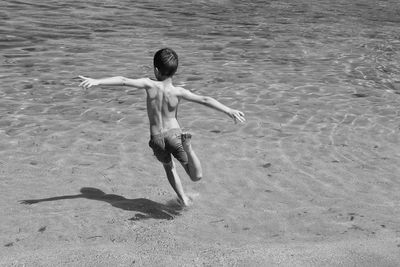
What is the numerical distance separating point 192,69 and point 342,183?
4747mm

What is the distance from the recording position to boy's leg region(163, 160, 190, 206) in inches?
186

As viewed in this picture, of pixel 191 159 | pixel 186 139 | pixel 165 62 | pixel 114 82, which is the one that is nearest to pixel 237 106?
pixel 191 159

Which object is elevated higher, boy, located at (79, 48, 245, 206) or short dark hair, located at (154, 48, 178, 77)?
short dark hair, located at (154, 48, 178, 77)

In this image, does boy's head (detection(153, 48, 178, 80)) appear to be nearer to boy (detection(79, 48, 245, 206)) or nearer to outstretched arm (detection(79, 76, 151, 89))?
boy (detection(79, 48, 245, 206))

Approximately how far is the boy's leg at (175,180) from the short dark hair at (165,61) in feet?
2.77

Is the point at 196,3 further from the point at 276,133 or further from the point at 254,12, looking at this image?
the point at 276,133

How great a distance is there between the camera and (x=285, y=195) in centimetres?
524

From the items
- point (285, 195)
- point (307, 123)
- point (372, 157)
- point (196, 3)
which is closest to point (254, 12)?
point (196, 3)

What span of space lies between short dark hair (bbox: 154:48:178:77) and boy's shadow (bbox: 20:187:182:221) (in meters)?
1.29

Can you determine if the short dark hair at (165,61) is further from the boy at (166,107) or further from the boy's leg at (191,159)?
the boy's leg at (191,159)

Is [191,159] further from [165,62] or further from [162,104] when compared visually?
[165,62]

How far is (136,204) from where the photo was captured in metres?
4.98

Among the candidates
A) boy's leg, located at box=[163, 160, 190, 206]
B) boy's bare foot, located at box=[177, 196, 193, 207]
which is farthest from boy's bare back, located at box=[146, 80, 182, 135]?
boy's bare foot, located at box=[177, 196, 193, 207]

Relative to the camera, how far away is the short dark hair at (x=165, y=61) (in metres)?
4.32
